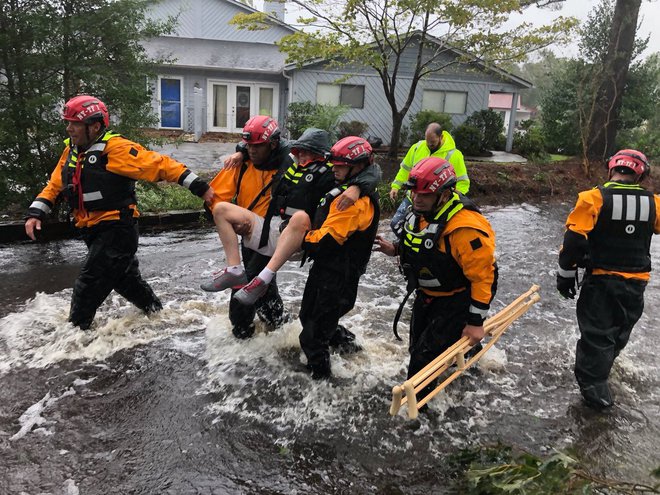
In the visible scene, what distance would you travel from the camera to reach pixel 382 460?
3.96 metres

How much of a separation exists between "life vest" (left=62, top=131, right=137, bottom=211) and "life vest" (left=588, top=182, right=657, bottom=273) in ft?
13.8

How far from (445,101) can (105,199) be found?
65.7ft

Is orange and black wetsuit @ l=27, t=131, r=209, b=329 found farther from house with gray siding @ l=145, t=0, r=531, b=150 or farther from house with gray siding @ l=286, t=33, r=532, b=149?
house with gray siding @ l=145, t=0, r=531, b=150

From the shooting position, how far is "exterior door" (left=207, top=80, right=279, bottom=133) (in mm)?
23188

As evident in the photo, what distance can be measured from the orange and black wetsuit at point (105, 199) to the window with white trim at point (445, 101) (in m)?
19.2

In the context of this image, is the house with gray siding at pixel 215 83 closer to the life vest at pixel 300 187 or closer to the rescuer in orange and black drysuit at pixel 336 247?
the life vest at pixel 300 187

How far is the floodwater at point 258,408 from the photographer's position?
3.76 m

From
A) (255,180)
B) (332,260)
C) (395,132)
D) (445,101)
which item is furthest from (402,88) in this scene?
(332,260)

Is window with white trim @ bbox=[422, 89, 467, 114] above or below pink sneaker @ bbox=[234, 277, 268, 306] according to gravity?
above

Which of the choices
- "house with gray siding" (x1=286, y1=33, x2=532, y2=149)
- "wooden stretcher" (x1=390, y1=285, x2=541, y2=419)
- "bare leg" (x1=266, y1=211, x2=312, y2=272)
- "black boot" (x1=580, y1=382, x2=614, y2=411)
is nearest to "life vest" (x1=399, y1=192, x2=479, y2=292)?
"wooden stretcher" (x1=390, y1=285, x2=541, y2=419)

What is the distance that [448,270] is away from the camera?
3875 millimetres

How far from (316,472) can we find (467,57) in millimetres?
15213

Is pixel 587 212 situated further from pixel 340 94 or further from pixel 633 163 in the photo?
pixel 340 94

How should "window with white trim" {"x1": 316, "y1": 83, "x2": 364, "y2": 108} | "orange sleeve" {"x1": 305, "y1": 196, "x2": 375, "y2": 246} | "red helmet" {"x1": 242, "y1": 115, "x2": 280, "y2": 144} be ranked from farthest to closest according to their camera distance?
"window with white trim" {"x1": 316, "y1": 83, "x2": 364, "y2": 108} < "red helmet" {"x1": 242, "y1": 115, "x2": 280, "y2": 144} < "orange sleeve" {"x1": 305, "y1": 196, "x2": 375, "y2": 246}
